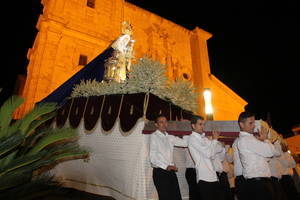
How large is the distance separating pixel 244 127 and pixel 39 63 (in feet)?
39.9

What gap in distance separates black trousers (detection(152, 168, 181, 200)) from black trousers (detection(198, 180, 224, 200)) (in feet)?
1.52

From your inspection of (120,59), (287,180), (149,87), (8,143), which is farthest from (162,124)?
(120,59)

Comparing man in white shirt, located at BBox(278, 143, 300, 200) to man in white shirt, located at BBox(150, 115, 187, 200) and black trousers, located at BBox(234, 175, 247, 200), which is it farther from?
man in white shirt, located at BBox(150, 115, 187, 200)

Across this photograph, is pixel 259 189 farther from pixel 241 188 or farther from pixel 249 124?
pixel 249 124

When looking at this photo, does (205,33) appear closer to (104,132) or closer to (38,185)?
(104,132)

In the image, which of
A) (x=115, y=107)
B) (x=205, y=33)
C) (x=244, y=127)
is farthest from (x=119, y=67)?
(x=205, y=33)

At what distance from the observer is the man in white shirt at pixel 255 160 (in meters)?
2.73

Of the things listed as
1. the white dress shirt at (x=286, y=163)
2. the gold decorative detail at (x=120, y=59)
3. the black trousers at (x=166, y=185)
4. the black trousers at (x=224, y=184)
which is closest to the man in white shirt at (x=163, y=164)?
the black trousers at (x=166, y=185)

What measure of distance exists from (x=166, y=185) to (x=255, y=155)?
1.48 meters

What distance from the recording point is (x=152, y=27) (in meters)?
18.0

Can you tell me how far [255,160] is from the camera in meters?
2.90

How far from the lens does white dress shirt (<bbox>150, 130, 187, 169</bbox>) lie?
347cm

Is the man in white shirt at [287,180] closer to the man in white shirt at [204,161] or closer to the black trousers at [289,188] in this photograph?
the black trousers at [289,188]

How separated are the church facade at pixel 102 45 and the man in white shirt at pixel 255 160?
31.2ft
